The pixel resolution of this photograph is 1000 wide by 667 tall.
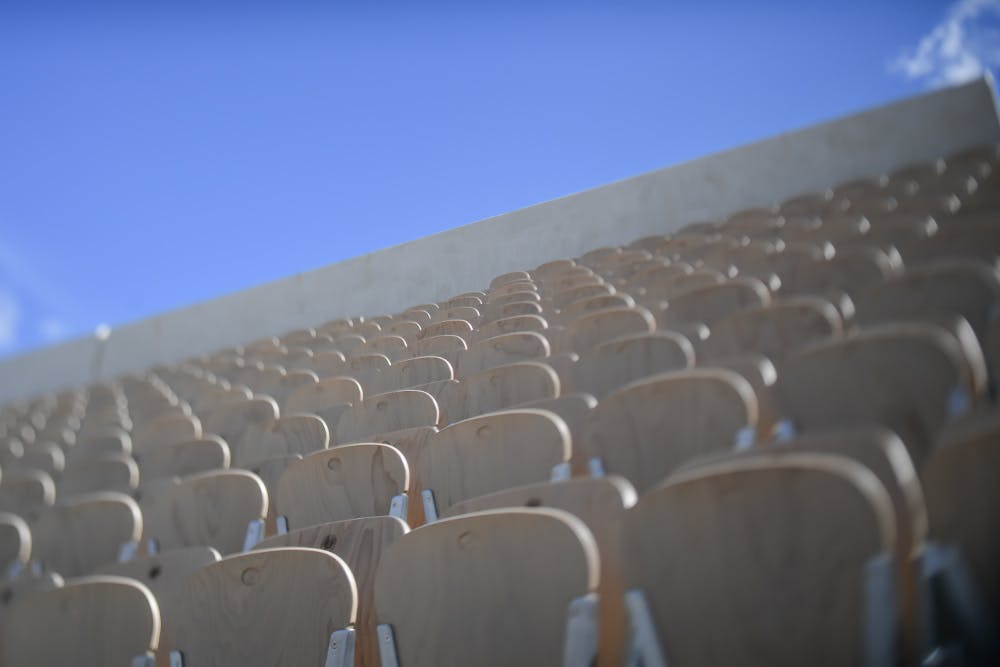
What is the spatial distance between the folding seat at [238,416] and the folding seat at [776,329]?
2.27 m

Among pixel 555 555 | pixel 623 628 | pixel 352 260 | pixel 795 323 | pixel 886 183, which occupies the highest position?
pixel 352 260

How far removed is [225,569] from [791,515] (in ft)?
3.52

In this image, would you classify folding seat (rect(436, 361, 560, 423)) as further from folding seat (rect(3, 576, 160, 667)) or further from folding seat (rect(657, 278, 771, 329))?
folding seat (rect(3, 576, 160, 667))

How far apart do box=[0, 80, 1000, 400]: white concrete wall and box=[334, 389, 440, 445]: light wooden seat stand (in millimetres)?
5745

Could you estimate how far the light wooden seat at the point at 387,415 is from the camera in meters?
2.87

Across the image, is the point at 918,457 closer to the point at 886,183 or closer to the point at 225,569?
the point at 225,569

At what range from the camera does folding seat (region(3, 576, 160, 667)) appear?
1570 mm

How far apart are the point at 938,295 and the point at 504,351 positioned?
1.76 metres

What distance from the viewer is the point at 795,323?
2.46 m

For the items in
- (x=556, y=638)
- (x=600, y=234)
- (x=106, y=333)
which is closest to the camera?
(x=556, y=638)

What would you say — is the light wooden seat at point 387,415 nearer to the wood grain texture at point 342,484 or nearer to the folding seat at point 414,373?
the folding seat at point 414,373

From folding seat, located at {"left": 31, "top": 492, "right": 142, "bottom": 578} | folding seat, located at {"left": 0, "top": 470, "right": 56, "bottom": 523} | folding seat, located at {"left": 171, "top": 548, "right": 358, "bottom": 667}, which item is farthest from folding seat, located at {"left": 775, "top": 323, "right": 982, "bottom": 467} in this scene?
folding seat, located at {"left": 0, "top": 470, "right": 56, "bottom": 523}

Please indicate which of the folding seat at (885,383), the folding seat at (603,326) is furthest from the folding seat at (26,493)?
the folding seat at (885,383)

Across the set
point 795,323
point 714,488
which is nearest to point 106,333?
point 795,323
